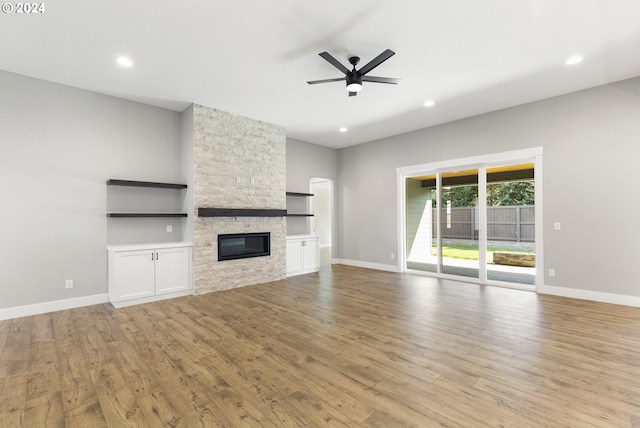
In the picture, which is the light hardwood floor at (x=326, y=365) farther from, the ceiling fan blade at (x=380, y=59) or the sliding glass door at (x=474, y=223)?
the ceiling fan blade at (x=380, y=59)

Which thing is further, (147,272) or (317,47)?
(147,272)

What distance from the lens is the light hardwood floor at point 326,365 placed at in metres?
1.88

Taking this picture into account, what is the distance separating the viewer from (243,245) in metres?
5.66

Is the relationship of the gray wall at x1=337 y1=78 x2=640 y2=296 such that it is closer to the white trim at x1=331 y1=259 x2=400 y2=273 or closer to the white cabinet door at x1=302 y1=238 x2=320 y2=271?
the white trim at x1=331 y1=259 x2=400 y2=273

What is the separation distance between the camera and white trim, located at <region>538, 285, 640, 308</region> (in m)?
4.11

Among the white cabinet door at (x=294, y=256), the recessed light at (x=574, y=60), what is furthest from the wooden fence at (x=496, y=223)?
the white cabinet door at (x=294, y=256)

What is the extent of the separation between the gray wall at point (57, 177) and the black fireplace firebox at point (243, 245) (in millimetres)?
1730

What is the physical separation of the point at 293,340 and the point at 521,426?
1.95 meters

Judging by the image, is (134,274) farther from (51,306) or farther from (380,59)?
(380,59)

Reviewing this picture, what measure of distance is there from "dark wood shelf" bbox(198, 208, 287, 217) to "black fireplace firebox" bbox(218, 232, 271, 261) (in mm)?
408

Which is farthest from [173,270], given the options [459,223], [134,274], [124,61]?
[459,223]

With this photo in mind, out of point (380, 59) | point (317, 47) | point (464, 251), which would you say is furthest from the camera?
point (464, 251)

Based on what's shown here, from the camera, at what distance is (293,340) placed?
3.02 meters

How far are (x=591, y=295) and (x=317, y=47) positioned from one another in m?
5.28
